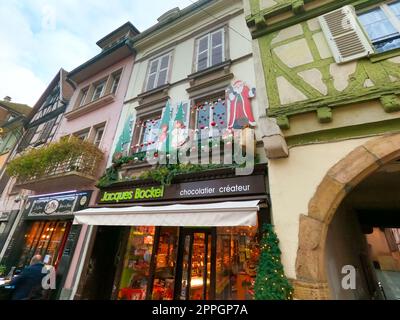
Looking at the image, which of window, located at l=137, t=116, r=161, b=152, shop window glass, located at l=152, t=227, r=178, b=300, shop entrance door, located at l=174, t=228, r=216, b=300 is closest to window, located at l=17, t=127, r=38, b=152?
window, located at l=137, t=116, r=161, b=152

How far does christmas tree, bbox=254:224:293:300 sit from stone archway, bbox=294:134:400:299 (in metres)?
0.19

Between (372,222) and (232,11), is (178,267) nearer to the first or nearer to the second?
(372,222)

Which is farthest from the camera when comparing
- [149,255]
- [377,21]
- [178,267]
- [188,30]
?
[188,30]

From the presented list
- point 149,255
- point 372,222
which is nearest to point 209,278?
point 149,255

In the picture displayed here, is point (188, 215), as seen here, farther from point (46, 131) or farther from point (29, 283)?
point (46, 131)

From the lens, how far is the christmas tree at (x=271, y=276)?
3018mm

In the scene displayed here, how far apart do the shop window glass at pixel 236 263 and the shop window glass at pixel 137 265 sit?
7.36 feet

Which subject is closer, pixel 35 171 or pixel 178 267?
pixel 178 267

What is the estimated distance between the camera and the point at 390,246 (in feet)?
59.1

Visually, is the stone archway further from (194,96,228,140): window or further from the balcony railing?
the balcony railing

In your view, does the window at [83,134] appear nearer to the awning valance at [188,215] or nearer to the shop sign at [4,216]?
the shop sign at [4,216]

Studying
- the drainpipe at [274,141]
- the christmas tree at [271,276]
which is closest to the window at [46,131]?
the drainpipe at [274,141]
